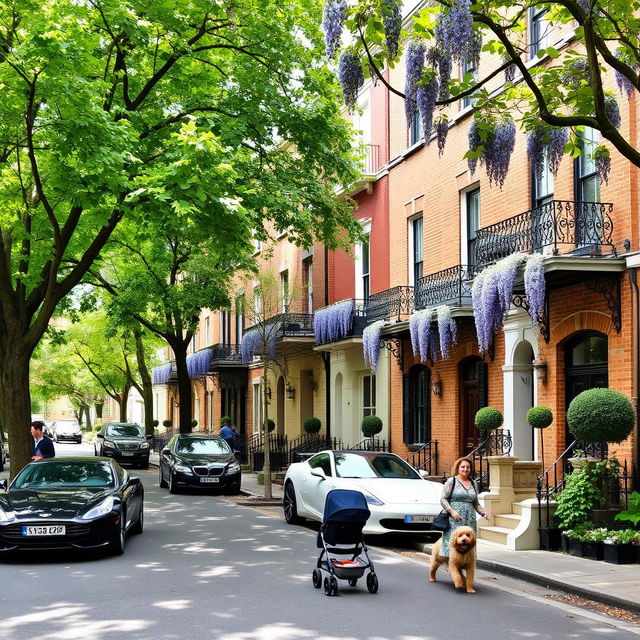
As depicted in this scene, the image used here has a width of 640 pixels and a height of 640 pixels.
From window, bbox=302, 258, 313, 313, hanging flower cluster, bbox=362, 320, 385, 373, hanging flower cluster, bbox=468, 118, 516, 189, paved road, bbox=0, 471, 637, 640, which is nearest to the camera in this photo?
paved road, bbox=0, 471, 637, 640

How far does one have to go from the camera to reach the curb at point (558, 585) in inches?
355

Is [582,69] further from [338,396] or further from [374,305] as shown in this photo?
[338,396]

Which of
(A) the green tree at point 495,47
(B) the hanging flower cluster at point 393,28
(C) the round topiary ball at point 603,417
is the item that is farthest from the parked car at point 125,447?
(B) the hanging flower cluster at point 393,28

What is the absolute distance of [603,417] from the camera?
12.3m

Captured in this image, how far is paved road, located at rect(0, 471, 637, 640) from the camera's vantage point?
7.62 metres

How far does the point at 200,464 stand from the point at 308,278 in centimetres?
1040

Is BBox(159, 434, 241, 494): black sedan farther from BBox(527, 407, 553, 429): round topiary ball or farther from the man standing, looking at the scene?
BBox(527, 407, 553, 429): round topiary ball

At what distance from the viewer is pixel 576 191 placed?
15.4m

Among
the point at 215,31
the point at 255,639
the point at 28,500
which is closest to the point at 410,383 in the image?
the point at 215,31

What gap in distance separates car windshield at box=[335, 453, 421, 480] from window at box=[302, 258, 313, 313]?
14417mm

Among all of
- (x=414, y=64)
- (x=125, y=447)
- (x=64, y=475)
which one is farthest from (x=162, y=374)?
(x=414, y=64)

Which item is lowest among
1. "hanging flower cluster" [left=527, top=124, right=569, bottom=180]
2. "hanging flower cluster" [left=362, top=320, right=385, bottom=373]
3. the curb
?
the curb

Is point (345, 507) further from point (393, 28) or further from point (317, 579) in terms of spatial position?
point (393, 28)

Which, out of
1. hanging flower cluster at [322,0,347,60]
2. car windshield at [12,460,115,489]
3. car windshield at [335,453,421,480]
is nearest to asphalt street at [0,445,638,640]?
car windshield at [12,460,115,489]
